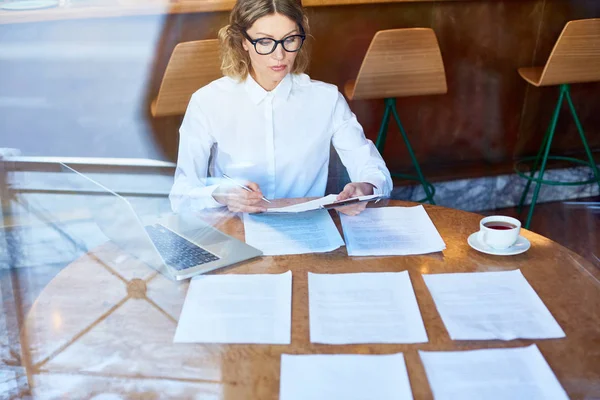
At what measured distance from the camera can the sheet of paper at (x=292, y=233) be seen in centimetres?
145

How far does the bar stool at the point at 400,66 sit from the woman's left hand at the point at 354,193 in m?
1.05

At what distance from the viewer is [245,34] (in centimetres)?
187

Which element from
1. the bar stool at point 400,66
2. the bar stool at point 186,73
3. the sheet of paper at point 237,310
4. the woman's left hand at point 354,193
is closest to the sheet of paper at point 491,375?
the sheet of paper at point 237,310

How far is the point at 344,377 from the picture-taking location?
1.02 m

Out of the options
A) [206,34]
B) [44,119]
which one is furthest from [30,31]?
[206,34]

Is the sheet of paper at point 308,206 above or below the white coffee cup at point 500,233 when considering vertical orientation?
above

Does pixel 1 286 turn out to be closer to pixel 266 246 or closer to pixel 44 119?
pixel 44 119

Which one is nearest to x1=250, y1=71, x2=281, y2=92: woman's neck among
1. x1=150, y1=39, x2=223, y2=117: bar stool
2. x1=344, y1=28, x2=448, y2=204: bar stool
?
x1=150, y1=39, x2=223, y2=117: bar stool

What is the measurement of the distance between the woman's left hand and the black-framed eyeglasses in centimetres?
42

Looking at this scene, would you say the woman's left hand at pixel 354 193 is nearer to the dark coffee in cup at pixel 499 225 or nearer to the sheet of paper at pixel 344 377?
the dark coffee in cup at pixel 499 225

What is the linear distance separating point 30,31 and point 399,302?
2.24 meters

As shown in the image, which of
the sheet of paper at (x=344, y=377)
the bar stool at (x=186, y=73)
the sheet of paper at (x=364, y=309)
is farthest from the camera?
the bar stool at (x=186, y=73)

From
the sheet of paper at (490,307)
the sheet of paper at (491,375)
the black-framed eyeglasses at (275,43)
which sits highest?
the black-framed eyeglasses at (275,43)

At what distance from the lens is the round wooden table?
40.0 inches
